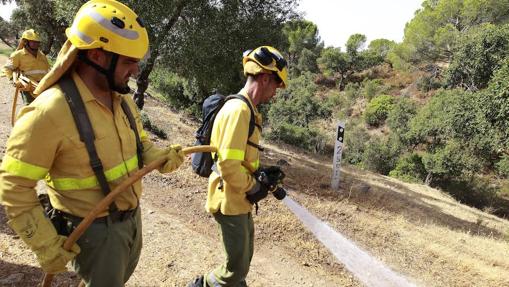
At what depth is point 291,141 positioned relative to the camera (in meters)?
20.9

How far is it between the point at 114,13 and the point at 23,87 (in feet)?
16.4

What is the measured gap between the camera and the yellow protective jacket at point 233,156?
3.02 metres

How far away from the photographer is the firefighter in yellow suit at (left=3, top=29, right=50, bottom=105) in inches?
274

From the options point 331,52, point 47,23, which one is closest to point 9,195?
point 47,23

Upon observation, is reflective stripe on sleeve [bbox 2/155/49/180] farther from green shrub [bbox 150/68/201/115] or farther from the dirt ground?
green shrub [bbox 150/68/201/115]

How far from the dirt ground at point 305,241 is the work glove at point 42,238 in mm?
2073

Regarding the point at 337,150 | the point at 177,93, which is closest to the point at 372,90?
the point at 177,93

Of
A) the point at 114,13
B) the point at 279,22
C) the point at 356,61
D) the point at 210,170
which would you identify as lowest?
the point at 210,170

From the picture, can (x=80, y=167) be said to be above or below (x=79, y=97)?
below

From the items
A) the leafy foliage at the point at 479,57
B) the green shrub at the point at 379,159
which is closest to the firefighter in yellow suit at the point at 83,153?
the leafy foliage at the point at 479,57

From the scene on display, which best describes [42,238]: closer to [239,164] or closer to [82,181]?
[82,181]

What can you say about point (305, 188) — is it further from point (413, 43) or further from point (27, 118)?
point (413, 43)

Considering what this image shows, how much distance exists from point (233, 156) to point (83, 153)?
1.18m

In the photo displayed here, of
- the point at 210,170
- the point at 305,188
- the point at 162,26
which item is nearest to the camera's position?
the point at 210,170
